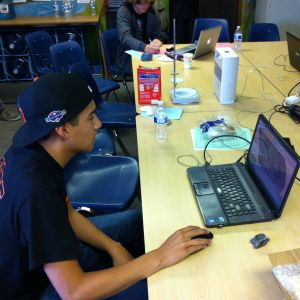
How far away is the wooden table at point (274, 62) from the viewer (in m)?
2.45

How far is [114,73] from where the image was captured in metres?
3.57

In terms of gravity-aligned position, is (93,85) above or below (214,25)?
below

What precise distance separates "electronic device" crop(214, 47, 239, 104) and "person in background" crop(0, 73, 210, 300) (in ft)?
3.41

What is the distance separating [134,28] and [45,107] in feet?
9.09

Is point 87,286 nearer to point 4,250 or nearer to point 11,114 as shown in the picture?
point 4,250

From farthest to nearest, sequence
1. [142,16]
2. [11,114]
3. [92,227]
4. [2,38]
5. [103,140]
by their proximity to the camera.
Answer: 1. [2,38]
2. [11,114]
3. [142,16]
4. [103,140]
5. [92,227]

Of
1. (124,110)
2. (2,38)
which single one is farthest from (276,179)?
(2,38)

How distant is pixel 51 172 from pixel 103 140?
124 cm

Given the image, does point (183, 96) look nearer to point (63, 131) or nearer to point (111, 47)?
point (63, 131)

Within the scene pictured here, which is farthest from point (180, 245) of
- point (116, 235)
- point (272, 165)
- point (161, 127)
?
point (161, 127)

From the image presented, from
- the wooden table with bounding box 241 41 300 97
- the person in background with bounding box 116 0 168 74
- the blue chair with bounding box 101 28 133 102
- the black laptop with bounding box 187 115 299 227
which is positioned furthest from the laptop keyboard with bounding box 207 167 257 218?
the blue chair with bounding box 101 28 133 102

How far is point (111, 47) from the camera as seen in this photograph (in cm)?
351

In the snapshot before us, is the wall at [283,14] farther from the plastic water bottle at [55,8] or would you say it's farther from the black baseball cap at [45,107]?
the black baseball cap at [45,107]

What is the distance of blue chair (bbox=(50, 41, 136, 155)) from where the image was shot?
243 centimetres
